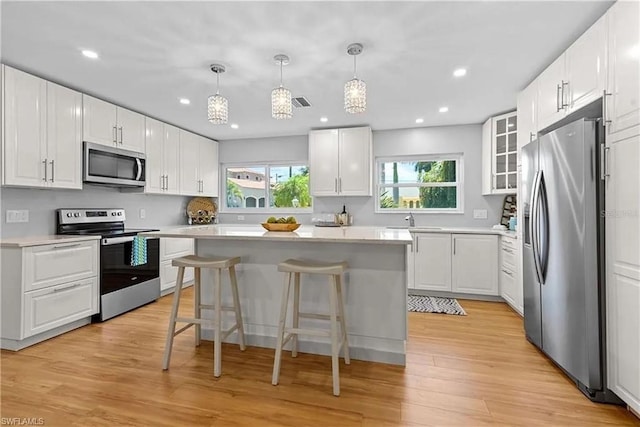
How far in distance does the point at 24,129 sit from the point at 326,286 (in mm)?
2922

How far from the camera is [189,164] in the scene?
489 centimetres

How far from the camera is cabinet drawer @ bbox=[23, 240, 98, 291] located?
2.62m

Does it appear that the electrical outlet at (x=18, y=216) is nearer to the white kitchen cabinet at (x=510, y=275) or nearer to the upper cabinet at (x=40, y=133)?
the upper cabinet at (x=40, y=133)

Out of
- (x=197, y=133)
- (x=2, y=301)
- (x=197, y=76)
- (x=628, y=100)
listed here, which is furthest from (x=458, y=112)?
(x=2, y=301)

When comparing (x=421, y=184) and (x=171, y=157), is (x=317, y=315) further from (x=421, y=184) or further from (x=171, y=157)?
(x=171, y=157)

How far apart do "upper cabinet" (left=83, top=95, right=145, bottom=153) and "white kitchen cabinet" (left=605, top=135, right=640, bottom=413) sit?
14.4 ft

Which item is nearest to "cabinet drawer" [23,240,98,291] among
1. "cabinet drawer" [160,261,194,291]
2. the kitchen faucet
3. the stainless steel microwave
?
the stainless steel microwave

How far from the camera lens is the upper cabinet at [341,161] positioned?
15.0 ft

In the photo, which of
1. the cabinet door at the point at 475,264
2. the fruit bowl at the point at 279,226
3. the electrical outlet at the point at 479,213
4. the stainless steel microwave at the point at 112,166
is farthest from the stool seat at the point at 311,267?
the electrical outlet at the point at 479,213

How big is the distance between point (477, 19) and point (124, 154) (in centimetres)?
372

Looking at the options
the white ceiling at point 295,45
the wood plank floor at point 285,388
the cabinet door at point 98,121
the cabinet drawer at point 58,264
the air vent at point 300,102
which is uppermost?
the air vent at point 300,102

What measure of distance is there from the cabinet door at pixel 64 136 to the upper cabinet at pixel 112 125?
0.31 ft

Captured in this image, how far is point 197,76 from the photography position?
291 cm

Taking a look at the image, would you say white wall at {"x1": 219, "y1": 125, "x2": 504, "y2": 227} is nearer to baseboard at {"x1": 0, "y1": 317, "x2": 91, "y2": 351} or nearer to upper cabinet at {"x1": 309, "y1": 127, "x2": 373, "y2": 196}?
upper cabinet at {"x1": 309, "y1": 127, "x2": 373, "y2": 196}
